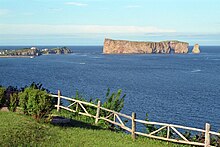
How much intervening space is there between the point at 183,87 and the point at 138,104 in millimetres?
22524

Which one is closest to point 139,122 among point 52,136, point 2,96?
point 52,136

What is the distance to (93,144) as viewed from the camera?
15227 millimetres

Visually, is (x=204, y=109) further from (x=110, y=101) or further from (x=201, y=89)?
(x=110, y=101)

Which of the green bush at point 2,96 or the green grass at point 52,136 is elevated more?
the green bush at point 2,96

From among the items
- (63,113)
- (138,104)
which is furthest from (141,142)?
(138,104)

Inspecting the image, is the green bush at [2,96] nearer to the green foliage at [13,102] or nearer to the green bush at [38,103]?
the green foliage at [13,102]

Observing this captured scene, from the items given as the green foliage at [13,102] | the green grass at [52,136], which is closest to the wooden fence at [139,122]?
the green grass at [52,136]

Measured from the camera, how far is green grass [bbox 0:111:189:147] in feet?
47.8

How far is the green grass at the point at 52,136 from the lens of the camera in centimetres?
1456

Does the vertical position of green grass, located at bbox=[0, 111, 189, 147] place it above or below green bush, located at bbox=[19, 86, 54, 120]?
below

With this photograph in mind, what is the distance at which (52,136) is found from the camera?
15758mm

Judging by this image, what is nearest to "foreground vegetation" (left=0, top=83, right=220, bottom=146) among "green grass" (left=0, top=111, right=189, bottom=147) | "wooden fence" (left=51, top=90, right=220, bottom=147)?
"green grass" (left=0, top=111, right=189, bottom=147)

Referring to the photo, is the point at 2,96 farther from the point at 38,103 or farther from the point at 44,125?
the point at 44,125

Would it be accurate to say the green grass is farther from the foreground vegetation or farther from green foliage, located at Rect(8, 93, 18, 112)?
green foliage, located at Rect(8, 93, 18, 112)
